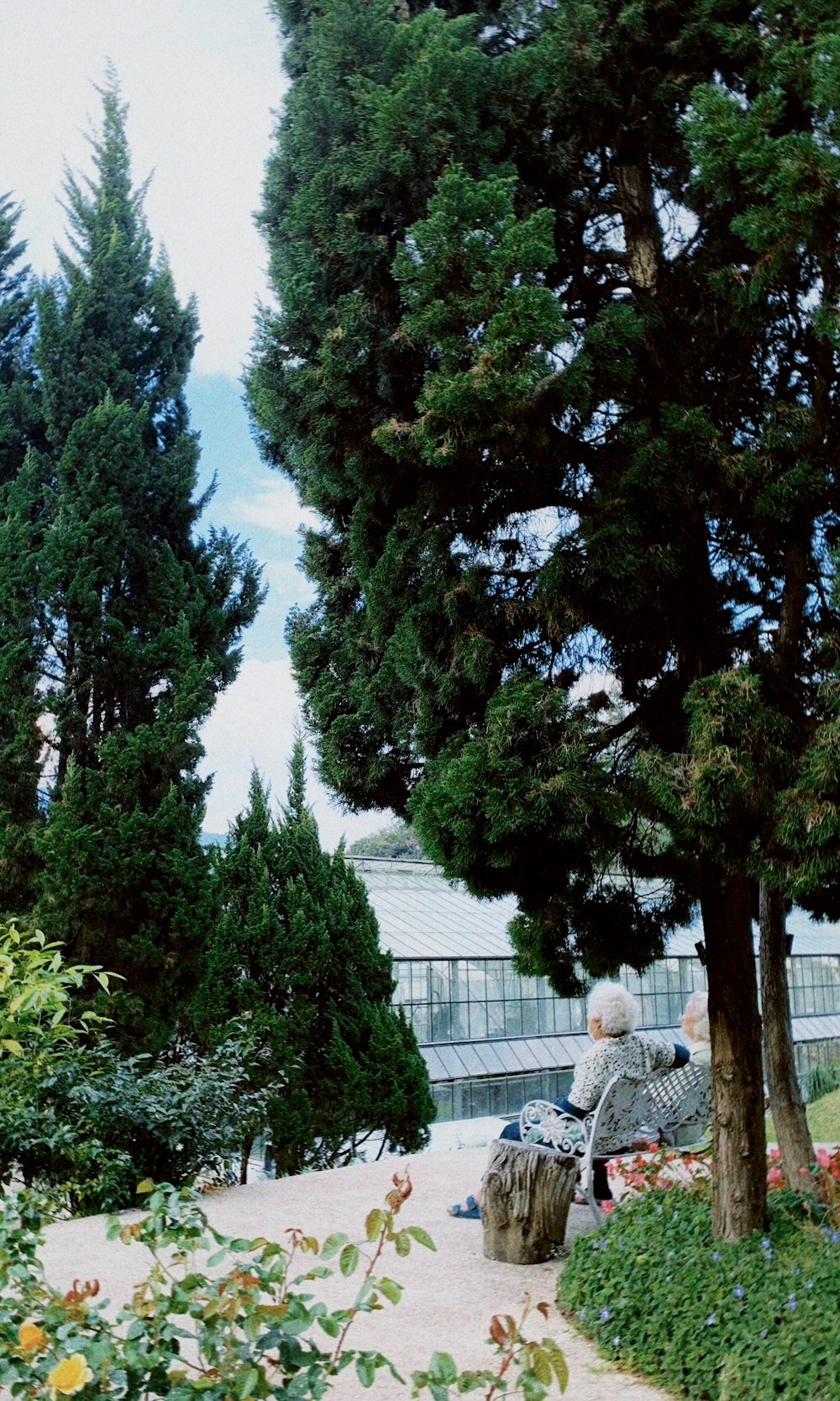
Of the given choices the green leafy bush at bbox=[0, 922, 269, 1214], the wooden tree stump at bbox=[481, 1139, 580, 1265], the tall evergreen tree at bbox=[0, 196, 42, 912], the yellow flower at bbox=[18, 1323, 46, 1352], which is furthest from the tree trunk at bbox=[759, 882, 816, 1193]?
the tall evergreen tree at bbox=[0, 196, 42, 912]

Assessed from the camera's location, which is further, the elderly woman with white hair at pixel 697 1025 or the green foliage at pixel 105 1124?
the elderly woman with white hair at pixel 697 1025

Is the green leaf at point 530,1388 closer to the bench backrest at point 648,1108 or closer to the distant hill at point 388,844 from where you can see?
the bench backrest at point 648,1108

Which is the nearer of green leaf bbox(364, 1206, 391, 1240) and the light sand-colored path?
green leaf bbox(364, 1206, 391, 1240)

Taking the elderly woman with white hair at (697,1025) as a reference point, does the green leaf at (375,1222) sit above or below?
above

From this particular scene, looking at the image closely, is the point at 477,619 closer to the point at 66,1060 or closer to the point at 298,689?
the point at 298,689

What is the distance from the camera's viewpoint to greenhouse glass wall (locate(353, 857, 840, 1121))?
13289mm

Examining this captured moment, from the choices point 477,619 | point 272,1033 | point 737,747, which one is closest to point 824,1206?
point 737,747

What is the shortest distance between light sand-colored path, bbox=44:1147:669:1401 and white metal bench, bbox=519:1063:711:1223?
463 mm

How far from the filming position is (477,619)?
4.19 metres

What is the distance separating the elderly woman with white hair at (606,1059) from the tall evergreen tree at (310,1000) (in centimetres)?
244

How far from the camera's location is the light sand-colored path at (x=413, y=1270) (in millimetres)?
3375

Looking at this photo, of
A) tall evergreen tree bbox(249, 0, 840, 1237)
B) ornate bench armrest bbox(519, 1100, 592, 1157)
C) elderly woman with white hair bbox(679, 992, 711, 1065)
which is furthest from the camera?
elderly woman with white hair bbox(679, 992, 711, 1065)

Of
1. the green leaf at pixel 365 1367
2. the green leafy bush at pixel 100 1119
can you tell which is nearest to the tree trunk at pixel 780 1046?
the green leafy bush at pixel 100 1119

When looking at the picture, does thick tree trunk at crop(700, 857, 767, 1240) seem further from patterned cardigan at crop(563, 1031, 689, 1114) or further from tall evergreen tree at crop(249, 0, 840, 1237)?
patterned cardigan at crop(563, 1031, 689, 1114)
